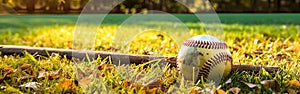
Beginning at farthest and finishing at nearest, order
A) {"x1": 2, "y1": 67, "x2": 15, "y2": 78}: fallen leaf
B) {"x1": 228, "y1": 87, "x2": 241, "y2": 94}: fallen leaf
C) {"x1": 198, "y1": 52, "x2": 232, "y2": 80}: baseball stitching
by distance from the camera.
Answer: {"x1": 2, "y1": 67, "x2": 15, "y2": 78}: fallen leaf → {"x1": 198, "y1": 52, "x2": 232, "y2": 80}: baseball stitching → {"x1": 228, "y1": 87, "x2": 241, "y2": 94}: fallen leaf

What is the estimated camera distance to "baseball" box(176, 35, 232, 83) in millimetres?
2707

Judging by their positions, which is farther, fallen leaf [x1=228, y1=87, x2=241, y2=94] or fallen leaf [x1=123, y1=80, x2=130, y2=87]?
fallen leaf [x1=123, y1=80, x2=130, y2=87]

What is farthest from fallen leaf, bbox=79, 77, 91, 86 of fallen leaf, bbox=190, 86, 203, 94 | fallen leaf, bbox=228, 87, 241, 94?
fallen leaf, bbox=228, 87, 241, 94

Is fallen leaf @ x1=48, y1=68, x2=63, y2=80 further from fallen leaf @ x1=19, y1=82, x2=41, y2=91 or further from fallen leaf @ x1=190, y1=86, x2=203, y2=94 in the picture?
fallen leaf @ x1=190, y1=86, x2=203, y2=94

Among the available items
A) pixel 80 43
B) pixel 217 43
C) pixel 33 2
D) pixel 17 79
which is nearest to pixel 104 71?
pixel 17 79

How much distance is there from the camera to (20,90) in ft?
8.30

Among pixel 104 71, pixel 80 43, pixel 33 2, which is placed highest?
pixel 104 71

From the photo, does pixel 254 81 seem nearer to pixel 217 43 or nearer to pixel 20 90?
pixel 217 43

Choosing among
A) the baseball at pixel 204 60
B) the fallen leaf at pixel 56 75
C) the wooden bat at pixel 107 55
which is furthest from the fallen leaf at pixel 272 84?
the fallen leaf at pixel 56 75

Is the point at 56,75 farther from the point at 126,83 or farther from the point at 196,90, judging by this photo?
the point at 196,90

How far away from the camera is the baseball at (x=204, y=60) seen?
2.71 metres

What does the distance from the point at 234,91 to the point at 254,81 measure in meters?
0.35

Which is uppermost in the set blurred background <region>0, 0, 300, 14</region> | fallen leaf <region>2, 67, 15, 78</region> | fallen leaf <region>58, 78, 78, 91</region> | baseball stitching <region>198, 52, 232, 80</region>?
baseball stitching <region>198, 52, 232, 80</region>

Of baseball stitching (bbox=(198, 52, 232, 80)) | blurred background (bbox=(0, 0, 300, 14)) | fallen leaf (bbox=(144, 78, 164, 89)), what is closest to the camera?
fallen leaf (bbox=(144, 78, 164, 89))
